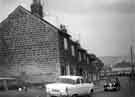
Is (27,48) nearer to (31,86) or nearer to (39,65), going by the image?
(39,65)

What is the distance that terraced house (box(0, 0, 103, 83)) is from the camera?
34.0 meters

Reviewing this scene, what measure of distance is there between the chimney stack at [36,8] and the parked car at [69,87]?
58.1ft

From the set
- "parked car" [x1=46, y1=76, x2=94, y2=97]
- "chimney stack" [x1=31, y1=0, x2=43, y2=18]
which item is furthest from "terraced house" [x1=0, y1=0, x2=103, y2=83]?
"parked car" [x1=46, y1=76, x2=94, y2=97]

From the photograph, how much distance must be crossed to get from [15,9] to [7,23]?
2.27 meters

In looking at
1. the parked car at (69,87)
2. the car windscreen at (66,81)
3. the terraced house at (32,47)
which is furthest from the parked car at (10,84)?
the parked car at (69,87)

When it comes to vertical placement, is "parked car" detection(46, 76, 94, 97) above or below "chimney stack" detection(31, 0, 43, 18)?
below

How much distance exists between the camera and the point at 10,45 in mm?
35906

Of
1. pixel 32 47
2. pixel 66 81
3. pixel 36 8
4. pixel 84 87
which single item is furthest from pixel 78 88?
pixel 36 8

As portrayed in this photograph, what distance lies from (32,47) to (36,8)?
5.96 metres

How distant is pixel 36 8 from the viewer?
37.0 meters

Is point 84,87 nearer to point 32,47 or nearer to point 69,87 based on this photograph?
point 69,87

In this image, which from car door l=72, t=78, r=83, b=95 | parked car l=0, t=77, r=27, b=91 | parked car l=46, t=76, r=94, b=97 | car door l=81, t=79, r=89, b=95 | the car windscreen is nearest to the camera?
parked car l=46, t=76, r=94, b=97

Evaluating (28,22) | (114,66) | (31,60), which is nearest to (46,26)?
(28,22)

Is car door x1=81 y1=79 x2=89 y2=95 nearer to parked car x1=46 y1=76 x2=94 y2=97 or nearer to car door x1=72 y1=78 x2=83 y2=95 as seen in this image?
parked car x1=46 y1=76 x2=94 y2=97
